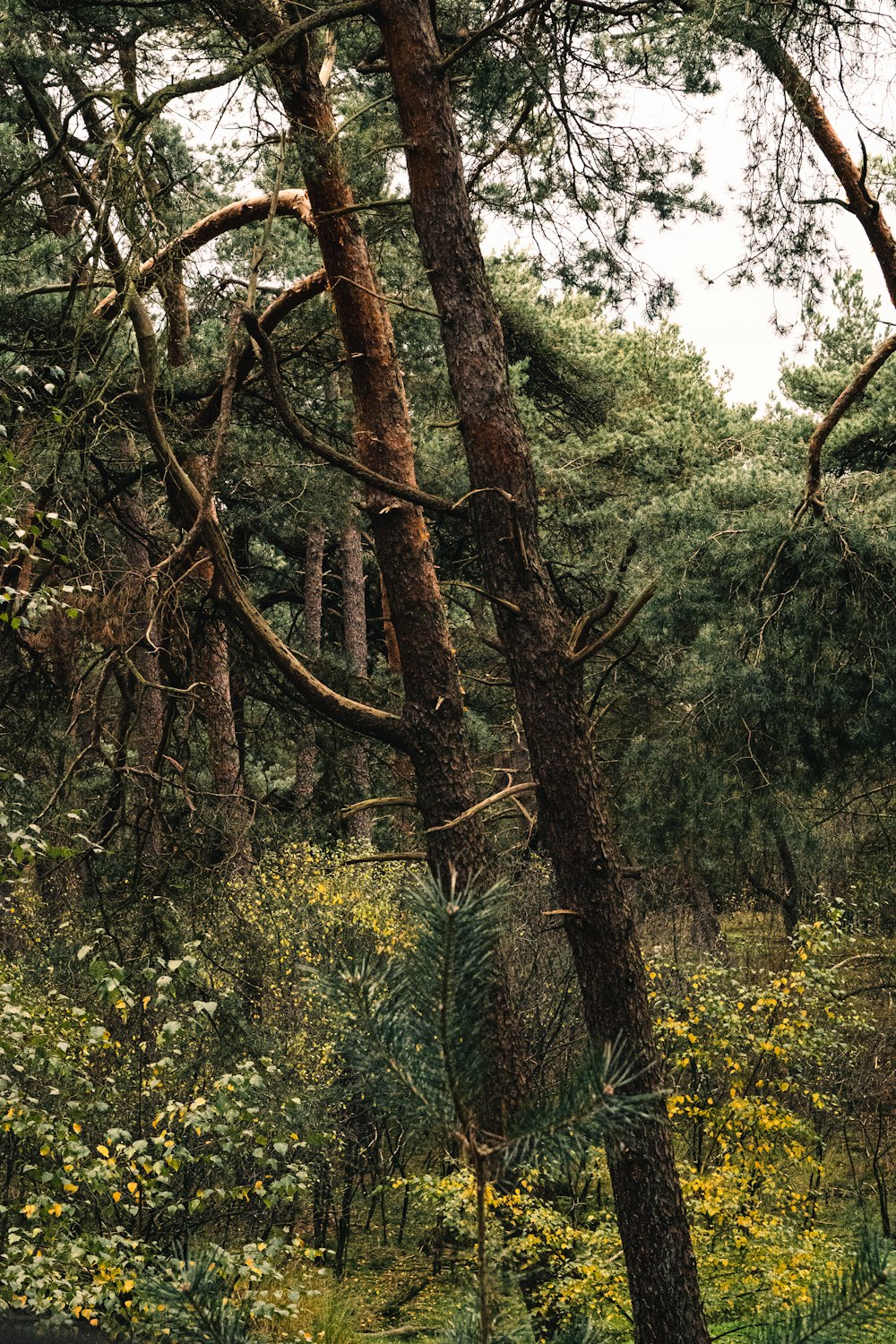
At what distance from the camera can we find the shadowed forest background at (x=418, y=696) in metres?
3.79

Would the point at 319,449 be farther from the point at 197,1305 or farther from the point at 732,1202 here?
the point at 732,1202

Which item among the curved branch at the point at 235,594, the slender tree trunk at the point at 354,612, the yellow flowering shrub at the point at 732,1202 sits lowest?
the yellow flowering shrub at the point at 732,1202

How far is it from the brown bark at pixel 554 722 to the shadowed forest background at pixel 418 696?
2cm

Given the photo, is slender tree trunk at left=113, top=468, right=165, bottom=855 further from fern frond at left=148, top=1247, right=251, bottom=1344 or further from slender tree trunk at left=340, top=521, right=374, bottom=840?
slender tree trunk at left=340, top=521, right=374, bottom=840

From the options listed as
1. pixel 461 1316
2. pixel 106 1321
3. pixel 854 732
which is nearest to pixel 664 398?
pixel 854 732

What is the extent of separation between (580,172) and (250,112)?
1.93 m

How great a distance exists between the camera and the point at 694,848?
51.1 feet

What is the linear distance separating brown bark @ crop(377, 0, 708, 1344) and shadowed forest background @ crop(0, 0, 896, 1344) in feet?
0.06

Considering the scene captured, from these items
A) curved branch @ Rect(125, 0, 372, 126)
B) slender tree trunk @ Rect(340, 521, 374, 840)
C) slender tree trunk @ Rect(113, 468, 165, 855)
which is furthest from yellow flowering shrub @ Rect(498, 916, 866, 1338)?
slender tree trunk @ Rect(340, 521, 374, 840)

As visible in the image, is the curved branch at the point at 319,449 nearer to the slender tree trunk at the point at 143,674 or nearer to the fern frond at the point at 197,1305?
the slender tree trunk at the point at 143,674

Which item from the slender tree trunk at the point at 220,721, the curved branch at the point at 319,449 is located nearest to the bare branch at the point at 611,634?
the curved branch at the point at 319,449

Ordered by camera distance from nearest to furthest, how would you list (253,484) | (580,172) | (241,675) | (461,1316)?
1. (461,1316)
2. (580,172)
3. (241,675)
4. (253,484)

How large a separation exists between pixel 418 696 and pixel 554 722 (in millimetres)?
1239

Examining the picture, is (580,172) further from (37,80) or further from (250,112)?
(37,80)
